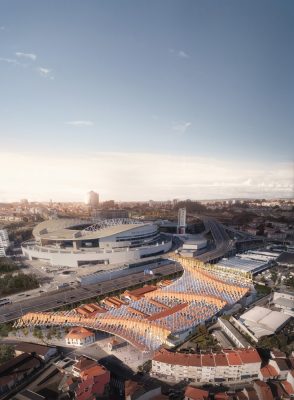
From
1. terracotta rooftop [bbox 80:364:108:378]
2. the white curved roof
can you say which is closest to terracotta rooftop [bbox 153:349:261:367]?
terracotta rooftop [bbox 80:364:108:378]

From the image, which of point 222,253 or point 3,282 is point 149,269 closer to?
point 222,253

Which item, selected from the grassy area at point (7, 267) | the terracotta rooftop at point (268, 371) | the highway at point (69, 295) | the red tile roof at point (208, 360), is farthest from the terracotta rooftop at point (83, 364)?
the grassy area at point (7, 267)

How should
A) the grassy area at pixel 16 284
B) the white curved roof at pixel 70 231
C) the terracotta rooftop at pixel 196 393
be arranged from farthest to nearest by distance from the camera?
the white curved roof at pixel 70 231, the grassy area at pixel 16 284, the terracotta rooftop at pixel 196 393

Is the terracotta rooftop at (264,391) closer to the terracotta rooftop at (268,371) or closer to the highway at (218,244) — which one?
the terracotta rooftop at (268,371)

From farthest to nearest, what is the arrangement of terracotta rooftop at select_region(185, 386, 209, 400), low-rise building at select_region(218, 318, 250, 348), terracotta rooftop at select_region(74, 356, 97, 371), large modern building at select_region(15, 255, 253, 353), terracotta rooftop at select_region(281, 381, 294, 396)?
1. large modern building at select_region(15, 255, 253, 353)
2. low-rise building at select_region(218, 318, 250, 348)
3. terracotta rooftop at select_region(74, 356, 97, 371)
4. terracotta rooftop at select_region(281, 381, 294, 396)
5. terracotta rooftop at select_region(185, 386, 209, 400)

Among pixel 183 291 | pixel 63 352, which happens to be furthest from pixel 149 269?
pixel 63 352

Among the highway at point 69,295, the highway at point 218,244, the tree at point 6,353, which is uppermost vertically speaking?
the highway at point 218,244

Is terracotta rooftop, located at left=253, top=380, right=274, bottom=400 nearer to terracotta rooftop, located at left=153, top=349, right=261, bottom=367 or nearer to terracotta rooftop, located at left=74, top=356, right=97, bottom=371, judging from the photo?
terracotta rooftop, located at left=153, top=349, right=261, bottom=367
